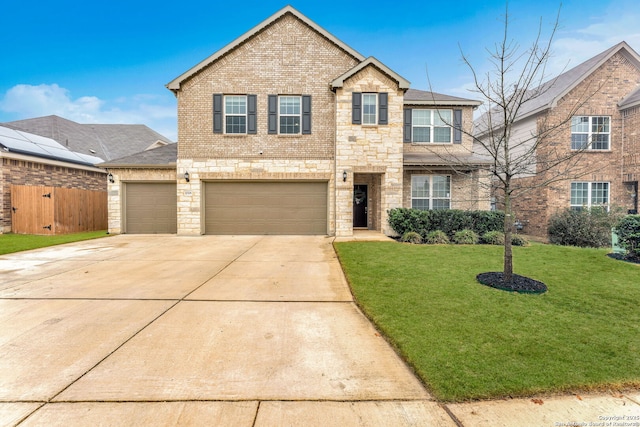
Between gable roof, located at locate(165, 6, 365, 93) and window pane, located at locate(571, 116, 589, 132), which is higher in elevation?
gable roof, located at locate(165, 6, 365, 93)

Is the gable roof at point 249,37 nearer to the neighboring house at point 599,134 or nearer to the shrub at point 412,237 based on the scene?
the shrub at point 412,237

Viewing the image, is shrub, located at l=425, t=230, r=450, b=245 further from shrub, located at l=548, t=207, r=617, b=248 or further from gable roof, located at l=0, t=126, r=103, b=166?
gable roof, located at l=0, t=126, r=103, b=166

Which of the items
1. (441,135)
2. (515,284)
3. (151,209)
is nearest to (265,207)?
(151,209)

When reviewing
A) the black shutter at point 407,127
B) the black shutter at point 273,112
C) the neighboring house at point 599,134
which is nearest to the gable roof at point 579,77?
the neighboring house at point 599,134

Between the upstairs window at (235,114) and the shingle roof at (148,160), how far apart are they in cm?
309

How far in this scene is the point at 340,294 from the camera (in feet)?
16.2

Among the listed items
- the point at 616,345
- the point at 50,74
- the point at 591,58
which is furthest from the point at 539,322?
the point at 50,74

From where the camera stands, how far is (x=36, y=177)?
557 inches

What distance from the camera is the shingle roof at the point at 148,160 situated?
1263cm

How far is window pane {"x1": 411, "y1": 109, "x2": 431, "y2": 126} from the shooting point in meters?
13.4

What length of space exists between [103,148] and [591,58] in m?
30.9

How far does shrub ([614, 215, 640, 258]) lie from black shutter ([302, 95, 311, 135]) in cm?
1055

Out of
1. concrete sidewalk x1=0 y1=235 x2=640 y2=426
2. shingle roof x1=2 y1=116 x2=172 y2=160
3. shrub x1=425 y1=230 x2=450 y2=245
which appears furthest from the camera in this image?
shingle roof x1=2 y1=116 x2=172 y2=160

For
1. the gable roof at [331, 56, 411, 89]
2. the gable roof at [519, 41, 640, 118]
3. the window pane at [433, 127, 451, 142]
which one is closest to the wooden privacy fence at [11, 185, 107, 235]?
the gable roof at [331, 56, 411, 89]
